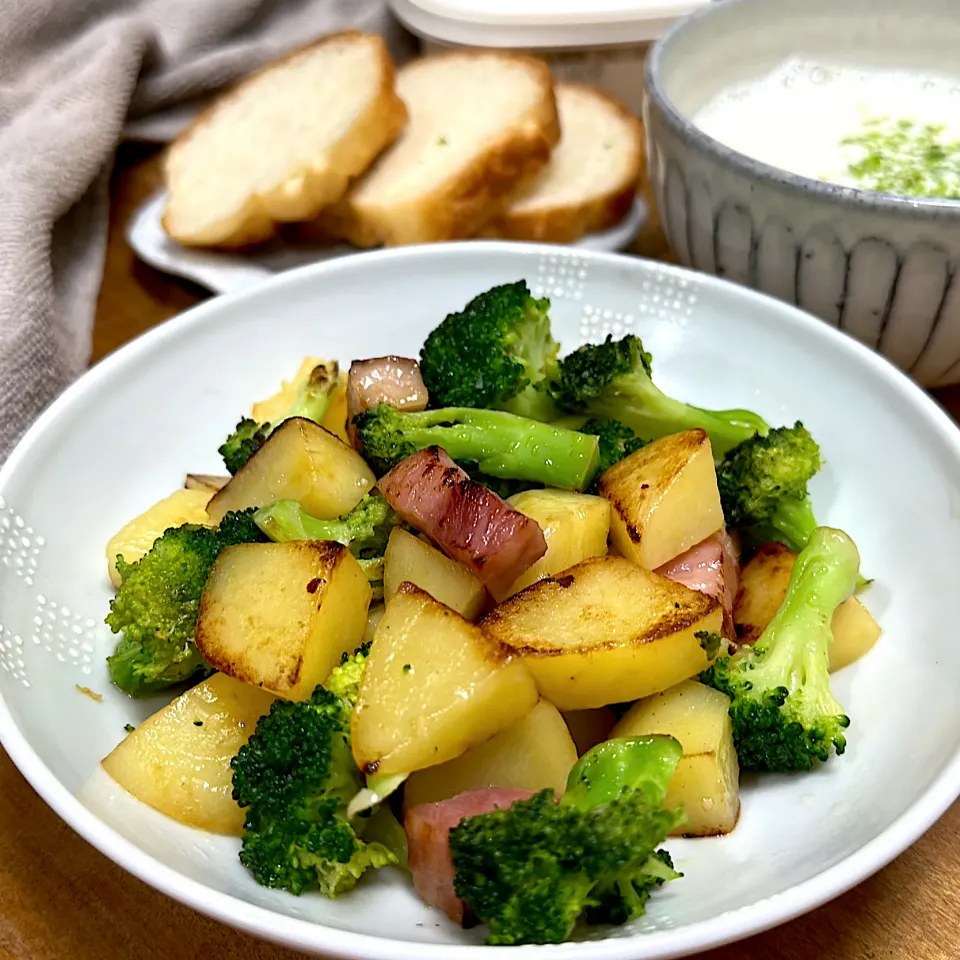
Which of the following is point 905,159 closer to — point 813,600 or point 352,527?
point 813,600

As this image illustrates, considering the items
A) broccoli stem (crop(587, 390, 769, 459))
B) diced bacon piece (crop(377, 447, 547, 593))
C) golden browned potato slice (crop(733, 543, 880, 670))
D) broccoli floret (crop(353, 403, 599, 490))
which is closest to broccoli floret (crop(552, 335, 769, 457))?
broccoli stem (crop(587, 390, 769, 459))

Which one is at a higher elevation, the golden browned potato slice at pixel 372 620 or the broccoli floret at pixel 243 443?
the broccoli floret at pixel 243 443

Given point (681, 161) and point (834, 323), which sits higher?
point (681, 161)

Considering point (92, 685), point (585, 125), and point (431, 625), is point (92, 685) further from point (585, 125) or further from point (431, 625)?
point (585, 125)

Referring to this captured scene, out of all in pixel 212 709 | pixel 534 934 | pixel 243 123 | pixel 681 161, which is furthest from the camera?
pixel 243 123

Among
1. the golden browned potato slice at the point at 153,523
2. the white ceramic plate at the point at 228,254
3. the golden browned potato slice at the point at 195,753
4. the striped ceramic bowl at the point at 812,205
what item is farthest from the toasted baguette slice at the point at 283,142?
the golden browned potato slice at the point at 195,753

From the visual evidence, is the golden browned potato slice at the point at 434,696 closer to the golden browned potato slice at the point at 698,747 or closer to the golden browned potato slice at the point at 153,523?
the golden browned potato slice at the point at 698,747

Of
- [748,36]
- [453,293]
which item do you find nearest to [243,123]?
[453,293]
